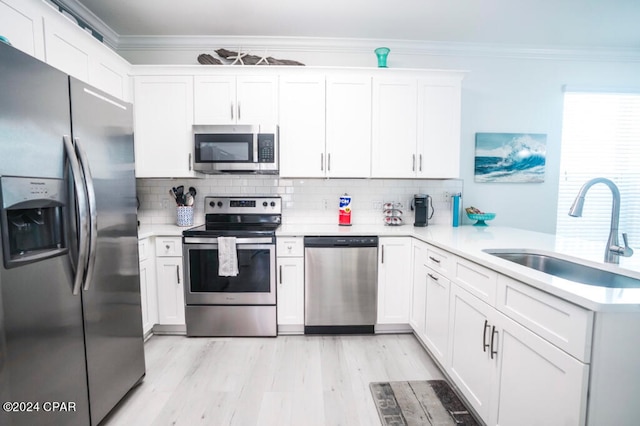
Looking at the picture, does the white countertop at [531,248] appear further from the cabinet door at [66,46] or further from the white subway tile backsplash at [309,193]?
the cabinet door at [66,46]

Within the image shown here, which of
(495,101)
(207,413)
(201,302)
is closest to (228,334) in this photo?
(201,302)

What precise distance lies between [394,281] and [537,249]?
112cm

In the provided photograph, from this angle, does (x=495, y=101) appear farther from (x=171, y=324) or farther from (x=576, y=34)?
(x=171, y=324)

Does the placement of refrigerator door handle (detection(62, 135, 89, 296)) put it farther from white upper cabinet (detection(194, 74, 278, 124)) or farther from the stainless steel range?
white upper cabinet (detection(194, 74, 278, 124))

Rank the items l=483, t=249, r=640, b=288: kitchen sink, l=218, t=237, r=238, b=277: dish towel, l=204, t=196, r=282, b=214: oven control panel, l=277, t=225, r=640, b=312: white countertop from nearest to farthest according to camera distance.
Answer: l=277, t=225, r=640, b=312: white countertop, l=483, t=249, r=640, b=288: kitchen sink, l=218, t=237, r=238, b=277: dish towel, l=204, t=196, r=282, b=214: oven control panel

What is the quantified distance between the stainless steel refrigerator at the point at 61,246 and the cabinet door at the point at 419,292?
6.76 ft

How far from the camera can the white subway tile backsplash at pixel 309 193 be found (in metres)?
2.99

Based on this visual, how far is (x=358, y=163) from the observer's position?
274 centimetres

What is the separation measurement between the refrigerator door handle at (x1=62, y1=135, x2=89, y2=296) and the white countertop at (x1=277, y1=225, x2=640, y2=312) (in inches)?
54.5

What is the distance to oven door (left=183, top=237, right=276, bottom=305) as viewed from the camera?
2455mm

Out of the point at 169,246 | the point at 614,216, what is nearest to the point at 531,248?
the point at 614,216

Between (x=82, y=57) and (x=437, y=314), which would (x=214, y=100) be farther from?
(x=437, y=314)

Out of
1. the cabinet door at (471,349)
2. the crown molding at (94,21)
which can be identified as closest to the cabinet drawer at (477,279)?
the cabinet door at (471,349)

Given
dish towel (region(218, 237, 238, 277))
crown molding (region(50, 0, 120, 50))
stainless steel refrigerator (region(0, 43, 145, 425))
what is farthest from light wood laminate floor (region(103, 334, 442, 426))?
crown molding (region(50, 0, 120, 50))
